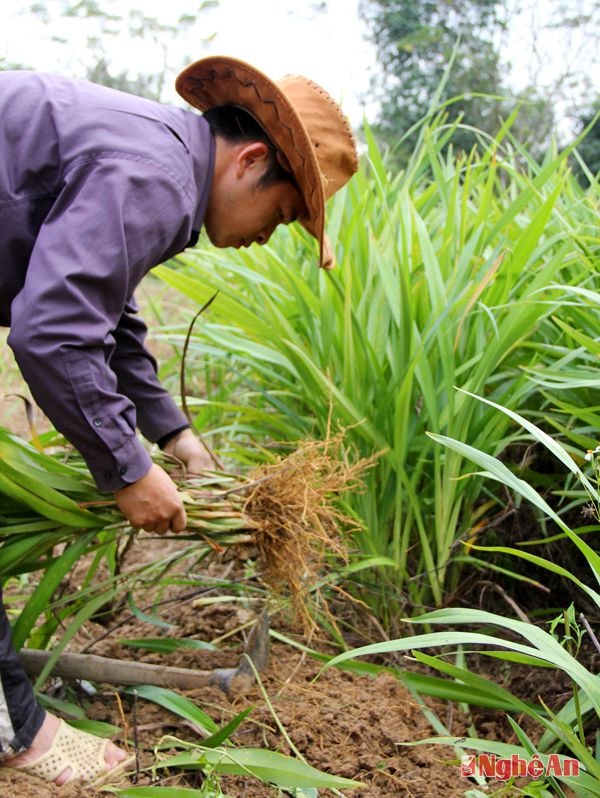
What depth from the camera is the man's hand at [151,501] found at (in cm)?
146

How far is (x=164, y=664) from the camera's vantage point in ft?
6.16

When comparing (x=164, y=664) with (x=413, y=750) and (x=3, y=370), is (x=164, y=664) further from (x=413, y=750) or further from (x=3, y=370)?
(x=3, y=370)

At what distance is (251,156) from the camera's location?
1.63m

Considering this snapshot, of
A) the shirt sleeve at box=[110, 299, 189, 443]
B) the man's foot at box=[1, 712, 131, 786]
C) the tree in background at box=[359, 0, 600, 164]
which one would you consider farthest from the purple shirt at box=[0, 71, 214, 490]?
the tree in background at box=[359, 0, 600, 164]

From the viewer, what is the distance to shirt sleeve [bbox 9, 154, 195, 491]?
1.28m

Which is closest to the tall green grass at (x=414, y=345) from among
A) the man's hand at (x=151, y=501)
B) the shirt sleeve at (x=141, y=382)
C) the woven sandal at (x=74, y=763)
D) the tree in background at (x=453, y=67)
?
the shirt sleeve at (x=141, y=382)

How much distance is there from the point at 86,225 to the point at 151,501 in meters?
0.49

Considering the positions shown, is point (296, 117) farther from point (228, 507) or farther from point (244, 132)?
point (228, 507)

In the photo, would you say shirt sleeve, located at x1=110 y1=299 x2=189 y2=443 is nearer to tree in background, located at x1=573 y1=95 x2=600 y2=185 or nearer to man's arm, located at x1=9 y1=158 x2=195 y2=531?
man's arm, located at x1=9 y1=158 x2=195 y2=531

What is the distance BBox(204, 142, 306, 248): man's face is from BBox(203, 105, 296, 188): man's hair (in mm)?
12

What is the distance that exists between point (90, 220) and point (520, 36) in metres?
10.5

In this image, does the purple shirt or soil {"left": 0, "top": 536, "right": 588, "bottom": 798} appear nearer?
the purple shirt

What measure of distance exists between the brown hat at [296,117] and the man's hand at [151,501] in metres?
0.59

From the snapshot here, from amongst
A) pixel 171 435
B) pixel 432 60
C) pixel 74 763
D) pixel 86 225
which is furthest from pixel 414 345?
pixel 432 60
